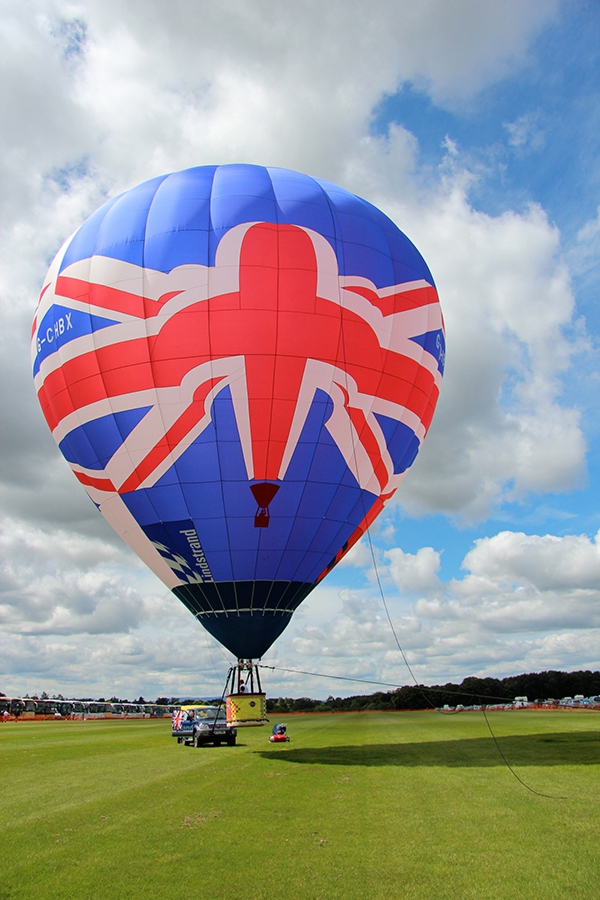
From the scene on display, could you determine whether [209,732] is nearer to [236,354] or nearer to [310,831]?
[236,354]

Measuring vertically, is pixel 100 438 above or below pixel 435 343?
below

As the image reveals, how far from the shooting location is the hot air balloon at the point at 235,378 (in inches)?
640

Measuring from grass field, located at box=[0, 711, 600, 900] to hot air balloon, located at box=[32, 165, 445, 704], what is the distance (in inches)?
199

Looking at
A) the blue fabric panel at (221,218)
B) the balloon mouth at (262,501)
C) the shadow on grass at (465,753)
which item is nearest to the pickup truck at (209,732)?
the shadow on grass at (465,753)

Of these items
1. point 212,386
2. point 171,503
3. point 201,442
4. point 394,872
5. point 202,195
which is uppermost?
point 202,195

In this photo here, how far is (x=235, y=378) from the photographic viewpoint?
16.1 meters

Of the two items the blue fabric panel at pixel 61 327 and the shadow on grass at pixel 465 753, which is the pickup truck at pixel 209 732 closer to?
the shadow on grass at pixel 465 753

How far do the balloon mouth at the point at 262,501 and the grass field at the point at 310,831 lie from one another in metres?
5.37

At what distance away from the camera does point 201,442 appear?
643 inches

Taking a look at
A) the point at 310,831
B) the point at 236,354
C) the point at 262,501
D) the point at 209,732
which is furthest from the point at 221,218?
the point at 209,732

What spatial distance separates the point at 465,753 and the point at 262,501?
7.67 m

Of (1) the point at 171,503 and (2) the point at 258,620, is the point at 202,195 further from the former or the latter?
(2) the point at 258,620

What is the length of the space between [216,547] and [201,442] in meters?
2.58

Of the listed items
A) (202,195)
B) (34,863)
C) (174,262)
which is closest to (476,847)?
(34,863)
